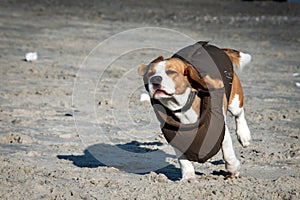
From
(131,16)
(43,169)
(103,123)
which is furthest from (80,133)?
(131,16)

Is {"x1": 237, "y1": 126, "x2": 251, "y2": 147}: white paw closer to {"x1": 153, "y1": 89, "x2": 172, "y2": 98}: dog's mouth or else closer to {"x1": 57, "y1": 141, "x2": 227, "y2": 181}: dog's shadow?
{"x1": 57, "y1": 141, "x2": 227, "y2": 181}: dog's shadow

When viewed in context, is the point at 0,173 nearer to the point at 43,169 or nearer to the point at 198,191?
the point at 43,169

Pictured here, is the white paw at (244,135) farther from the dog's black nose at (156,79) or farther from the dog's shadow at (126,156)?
the dog's black nose at (156,79)

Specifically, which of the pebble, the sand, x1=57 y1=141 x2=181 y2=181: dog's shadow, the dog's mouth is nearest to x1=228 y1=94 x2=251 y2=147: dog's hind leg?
the sand

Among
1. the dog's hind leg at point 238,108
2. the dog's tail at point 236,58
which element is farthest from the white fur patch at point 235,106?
the dog's tail at point 236,58

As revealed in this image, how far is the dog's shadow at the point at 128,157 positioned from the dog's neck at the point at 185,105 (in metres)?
0.77

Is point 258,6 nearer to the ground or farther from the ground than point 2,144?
nearer to the ground

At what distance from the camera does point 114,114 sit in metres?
8.22

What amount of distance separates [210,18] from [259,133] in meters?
13.3

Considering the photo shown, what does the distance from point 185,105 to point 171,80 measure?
11.5 inches

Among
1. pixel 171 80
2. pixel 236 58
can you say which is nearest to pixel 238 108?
pixel 236 58

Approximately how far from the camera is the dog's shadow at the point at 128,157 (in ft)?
19.5

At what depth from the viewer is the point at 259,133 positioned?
7.40 m

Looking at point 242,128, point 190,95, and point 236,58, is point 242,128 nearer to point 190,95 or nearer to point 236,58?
point 236,58
